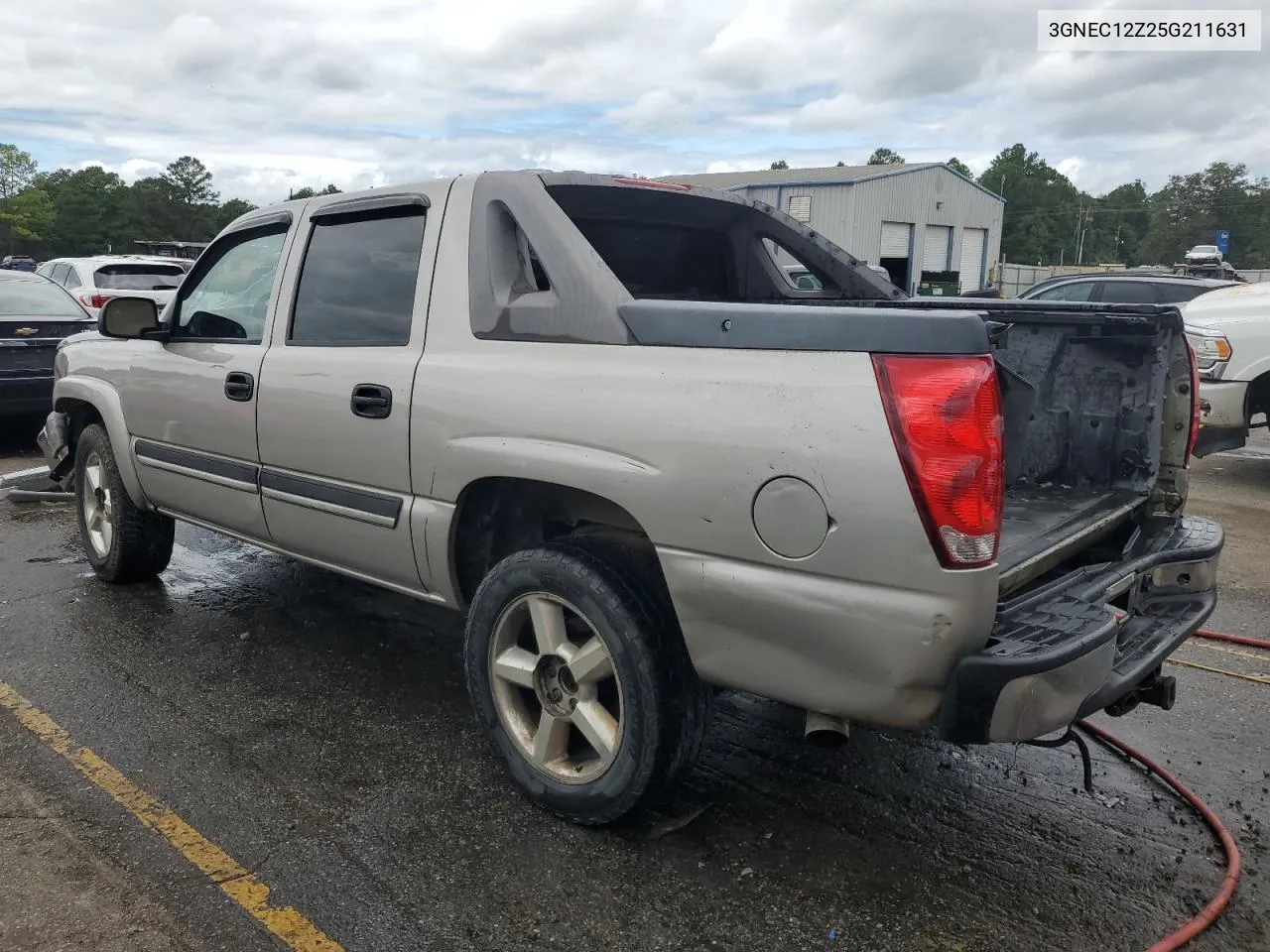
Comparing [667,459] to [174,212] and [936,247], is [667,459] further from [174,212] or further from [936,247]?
[174,212]

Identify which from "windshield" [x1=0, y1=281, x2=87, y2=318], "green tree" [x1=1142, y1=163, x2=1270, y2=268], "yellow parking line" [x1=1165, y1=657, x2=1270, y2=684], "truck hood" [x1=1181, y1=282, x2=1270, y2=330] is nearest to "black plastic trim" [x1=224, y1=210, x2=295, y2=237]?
"yellow parking line" [x1=1165, y1=657, x2=1270, y2=684]

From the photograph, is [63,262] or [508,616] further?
[63,262]

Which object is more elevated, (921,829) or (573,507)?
(573,507)

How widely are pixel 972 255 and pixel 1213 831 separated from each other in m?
52.3

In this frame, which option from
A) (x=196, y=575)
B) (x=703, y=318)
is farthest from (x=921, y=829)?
(x=196, y=575)

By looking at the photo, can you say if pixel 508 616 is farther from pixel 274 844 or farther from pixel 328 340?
pixel 328 340

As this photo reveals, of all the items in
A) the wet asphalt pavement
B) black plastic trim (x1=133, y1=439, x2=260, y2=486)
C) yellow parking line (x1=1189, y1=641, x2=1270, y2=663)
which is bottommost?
yellow parking line (x1=1189, y1=641, x2=1270, y2=663)

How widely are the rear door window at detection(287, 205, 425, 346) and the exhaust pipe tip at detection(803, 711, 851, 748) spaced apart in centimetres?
182

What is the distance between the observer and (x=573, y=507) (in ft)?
10.3

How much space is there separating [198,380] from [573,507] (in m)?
2.02

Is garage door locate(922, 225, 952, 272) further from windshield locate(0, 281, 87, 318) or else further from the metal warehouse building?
windshield locate(0, 281, 87, 318)

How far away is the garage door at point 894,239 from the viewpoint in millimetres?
45719

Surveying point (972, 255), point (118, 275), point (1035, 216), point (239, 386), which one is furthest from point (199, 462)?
point (1035, 216)

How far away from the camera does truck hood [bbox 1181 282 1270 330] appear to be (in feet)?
26.0
